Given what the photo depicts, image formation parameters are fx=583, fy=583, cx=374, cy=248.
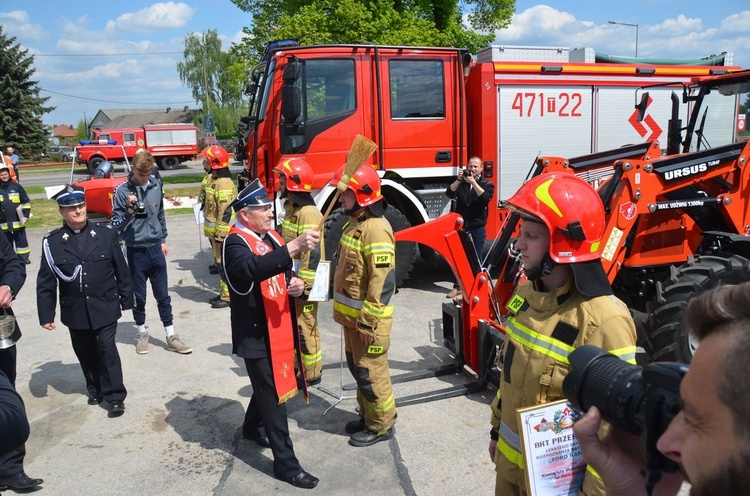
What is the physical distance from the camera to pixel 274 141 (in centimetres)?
730

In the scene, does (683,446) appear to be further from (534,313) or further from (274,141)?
(274,141)

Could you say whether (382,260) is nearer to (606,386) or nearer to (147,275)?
(606,386)

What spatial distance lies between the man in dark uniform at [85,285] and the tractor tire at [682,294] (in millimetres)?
4460

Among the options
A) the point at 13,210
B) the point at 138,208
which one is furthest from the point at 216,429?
the point at 13,210

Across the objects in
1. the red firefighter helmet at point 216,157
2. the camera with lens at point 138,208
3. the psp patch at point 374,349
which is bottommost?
the psp patch at point 374,349

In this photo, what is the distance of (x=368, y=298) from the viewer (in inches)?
159

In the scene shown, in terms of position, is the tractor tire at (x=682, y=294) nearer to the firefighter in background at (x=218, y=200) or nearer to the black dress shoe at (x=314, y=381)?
the black dress shoe at (x=314, y=381)

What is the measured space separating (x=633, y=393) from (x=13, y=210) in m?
10.7

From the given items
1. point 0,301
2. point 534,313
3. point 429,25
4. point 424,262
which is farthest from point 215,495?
point 429,25

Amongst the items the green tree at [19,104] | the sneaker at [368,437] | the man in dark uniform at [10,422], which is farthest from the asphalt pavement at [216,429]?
the green tree at [19,104]

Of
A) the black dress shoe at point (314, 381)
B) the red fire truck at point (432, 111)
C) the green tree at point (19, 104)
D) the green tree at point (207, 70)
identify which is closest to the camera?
the black dress shoe at point (314, 381)

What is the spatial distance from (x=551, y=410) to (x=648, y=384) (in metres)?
0.90

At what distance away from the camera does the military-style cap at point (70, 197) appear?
4.75 metres

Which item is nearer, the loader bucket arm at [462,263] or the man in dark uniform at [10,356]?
the man in dark uniform at [10,356]
